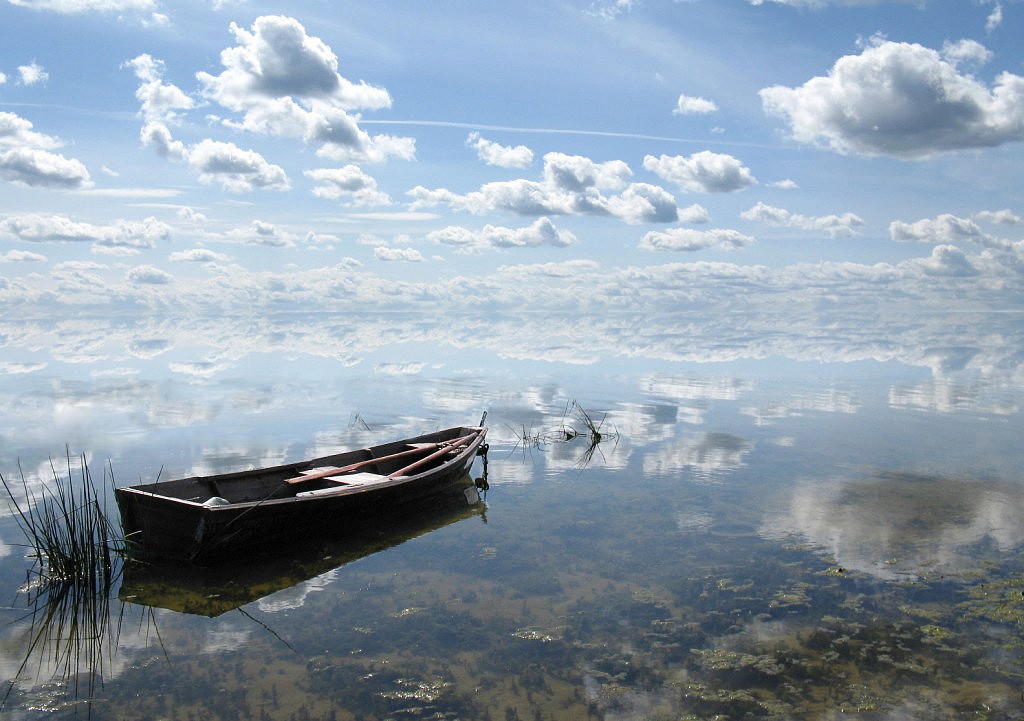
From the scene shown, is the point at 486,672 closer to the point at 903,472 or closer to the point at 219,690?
the point at 219,690

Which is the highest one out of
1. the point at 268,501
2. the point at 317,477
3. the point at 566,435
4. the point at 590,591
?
the point at 268,501

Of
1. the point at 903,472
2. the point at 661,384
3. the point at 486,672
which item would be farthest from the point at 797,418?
the point at 486,672

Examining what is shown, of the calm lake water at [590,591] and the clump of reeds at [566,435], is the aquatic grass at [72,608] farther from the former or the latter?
the clump of reeds at [566,435]

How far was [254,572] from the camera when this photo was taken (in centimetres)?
1102

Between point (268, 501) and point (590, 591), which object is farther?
point (268, 501)

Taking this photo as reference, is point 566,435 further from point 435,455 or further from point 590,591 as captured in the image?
point 590,591

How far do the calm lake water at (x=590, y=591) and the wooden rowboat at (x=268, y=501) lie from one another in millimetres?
382

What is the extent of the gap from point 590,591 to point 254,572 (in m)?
5.00

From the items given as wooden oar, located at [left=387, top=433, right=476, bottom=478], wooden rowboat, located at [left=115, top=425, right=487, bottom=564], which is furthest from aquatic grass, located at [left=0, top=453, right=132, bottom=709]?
wooden oar, located at [left=387, top=433, right=476, bottom=478]

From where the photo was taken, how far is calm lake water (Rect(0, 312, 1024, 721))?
25.2 ft

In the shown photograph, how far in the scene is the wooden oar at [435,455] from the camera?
14.7 m

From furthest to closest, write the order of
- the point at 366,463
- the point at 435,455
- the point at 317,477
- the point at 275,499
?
the point at 435,455 < the point at 366,463 < the point at 317,477 < the point at 275,499

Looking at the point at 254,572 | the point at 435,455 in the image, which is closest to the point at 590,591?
the point at 254,572

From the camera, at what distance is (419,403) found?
99.5 feet
